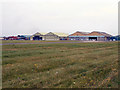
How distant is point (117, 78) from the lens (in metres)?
7.98

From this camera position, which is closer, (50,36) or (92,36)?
(92,36)

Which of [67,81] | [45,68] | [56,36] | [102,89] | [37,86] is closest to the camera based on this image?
[102,89]

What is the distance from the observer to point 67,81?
7.61 metres

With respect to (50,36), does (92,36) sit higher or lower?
lower

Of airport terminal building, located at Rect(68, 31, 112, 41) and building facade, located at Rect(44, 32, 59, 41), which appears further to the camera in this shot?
building facade, located at Rect(44, 32, 59, 41)

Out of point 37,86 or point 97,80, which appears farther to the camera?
point 97,80

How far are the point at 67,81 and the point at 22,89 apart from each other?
266 centimetres

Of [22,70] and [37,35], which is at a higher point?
[37,35]

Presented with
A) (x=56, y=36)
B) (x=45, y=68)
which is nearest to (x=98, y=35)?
(x=56, y=36)

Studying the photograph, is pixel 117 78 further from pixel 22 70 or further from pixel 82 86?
pixel 22 70

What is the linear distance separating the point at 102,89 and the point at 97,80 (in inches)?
47.2

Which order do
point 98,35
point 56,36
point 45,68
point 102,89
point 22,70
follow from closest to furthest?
point 102,89 < point 22,70 < point 45,68 < point 98,35 < point 56,36

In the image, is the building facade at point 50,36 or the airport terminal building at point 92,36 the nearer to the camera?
the airport terminal building at point 92,36

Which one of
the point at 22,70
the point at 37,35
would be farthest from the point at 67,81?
the point at 37,35
